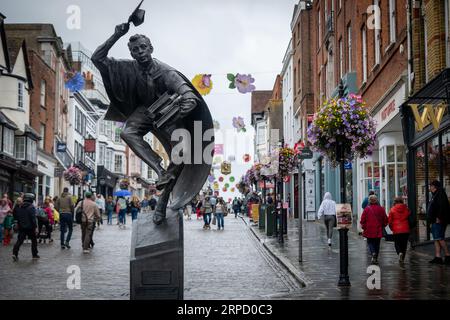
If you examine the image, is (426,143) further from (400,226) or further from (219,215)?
(219,215)

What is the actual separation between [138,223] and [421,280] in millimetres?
5299

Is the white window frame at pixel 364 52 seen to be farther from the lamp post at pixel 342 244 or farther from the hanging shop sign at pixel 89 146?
the hanging shop sign at pixel 89 146

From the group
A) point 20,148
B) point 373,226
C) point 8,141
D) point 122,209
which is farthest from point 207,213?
point 373,226

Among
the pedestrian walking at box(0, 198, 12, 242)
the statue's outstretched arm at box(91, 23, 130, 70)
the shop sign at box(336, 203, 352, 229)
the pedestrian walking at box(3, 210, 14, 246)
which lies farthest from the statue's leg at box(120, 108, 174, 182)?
the pedestrian walking at box(3, 210, 14, 246)

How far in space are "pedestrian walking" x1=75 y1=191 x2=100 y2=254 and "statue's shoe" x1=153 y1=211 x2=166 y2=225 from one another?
10550 millimetres

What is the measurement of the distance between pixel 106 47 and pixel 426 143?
11.4m

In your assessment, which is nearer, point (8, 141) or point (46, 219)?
point (46, 219)

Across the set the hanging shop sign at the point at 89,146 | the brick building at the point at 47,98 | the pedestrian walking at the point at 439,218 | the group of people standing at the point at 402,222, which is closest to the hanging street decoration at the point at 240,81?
the group of people standing at the point at 402,222

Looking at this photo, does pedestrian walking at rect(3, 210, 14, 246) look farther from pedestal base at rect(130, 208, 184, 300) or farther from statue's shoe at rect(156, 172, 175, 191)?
pedestal base at rect(130, 208, 184, 300)

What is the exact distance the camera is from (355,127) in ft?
40.3

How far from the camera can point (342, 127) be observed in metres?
12.3

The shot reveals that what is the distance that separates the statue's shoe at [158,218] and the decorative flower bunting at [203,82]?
48.7ft

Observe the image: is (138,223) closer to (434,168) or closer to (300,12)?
(434,168)

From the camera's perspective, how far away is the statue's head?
9.04 m
